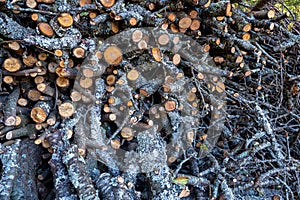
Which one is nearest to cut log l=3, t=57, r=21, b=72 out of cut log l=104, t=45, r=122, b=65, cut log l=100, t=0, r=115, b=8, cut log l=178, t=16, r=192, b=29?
cut log l=104, t=45, r=122, b=65

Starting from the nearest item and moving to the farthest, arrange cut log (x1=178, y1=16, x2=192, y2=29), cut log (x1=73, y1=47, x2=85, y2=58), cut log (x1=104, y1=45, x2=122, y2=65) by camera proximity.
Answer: cut log (x1=73, y1=47, x2=85, y2=58) < cut log (x1=104, y1=45, x2=122, y2=65) < cut log (x1=178, y1=16, x2=192, y2=29)

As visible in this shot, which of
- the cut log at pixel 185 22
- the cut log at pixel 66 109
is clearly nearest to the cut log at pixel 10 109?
the cut log at pixel 66 109

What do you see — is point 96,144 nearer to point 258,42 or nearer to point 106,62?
point 106,62

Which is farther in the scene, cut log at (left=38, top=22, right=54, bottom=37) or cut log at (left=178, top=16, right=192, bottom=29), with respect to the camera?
cut log at (left=178, top=16, right=192, bottom=29)

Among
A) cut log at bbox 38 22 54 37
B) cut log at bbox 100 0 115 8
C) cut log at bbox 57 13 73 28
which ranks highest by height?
cut log at bbox 100 0 115 8

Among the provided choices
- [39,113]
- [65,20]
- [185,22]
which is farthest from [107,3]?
[39,113]

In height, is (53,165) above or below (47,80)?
below

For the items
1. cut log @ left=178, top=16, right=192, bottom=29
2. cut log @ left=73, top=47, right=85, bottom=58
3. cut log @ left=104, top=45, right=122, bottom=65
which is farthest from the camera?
cut log @ left=178, top=16, right=192, bottom=29

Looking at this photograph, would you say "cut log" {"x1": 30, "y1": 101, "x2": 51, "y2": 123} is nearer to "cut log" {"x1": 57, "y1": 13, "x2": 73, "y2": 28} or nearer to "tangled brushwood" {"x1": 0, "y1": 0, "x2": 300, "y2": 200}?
"tangled brushwood" {"x1": 0, "y1": 0, "x2": 300, "y2": 200}

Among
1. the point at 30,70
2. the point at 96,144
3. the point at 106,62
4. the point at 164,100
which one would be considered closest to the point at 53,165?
the point at 96,144
